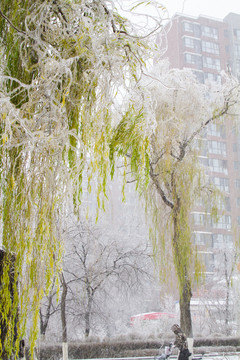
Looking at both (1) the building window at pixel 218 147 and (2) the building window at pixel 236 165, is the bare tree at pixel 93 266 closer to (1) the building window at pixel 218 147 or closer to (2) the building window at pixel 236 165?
(1) the building window at pixel 218 147

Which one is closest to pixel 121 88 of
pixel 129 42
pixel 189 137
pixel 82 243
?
pixel 129 42

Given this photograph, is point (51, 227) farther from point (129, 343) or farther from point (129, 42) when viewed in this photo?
point (129, 343)

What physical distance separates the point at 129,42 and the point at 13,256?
3.97ft

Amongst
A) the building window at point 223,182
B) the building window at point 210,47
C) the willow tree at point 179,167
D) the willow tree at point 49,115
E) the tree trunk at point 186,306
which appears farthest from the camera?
the building window at point 210,47

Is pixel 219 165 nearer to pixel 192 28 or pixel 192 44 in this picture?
pixel 192 44

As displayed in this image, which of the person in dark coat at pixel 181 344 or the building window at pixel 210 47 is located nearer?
the person in dark coat at pixel 181 344

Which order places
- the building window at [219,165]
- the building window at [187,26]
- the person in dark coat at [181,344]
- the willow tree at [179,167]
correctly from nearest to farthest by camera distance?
the person in dark coat at [181,344], the willow tree at [179,167], the building window at [219,165], the building window at [187,26]

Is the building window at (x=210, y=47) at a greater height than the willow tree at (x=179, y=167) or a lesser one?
greater

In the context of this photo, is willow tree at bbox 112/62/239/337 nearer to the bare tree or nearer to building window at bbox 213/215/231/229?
the bare tree

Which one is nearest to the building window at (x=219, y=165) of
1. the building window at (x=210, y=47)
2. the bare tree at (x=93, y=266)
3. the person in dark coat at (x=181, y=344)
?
the building window at (x=210, y=47)

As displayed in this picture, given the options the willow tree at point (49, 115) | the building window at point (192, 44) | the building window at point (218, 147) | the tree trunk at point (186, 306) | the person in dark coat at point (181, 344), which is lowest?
the person in dark coat at point (181, 344)

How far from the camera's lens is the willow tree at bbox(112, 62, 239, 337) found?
9102 millimetres

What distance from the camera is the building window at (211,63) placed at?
4344 cm

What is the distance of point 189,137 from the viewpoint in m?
9.73
